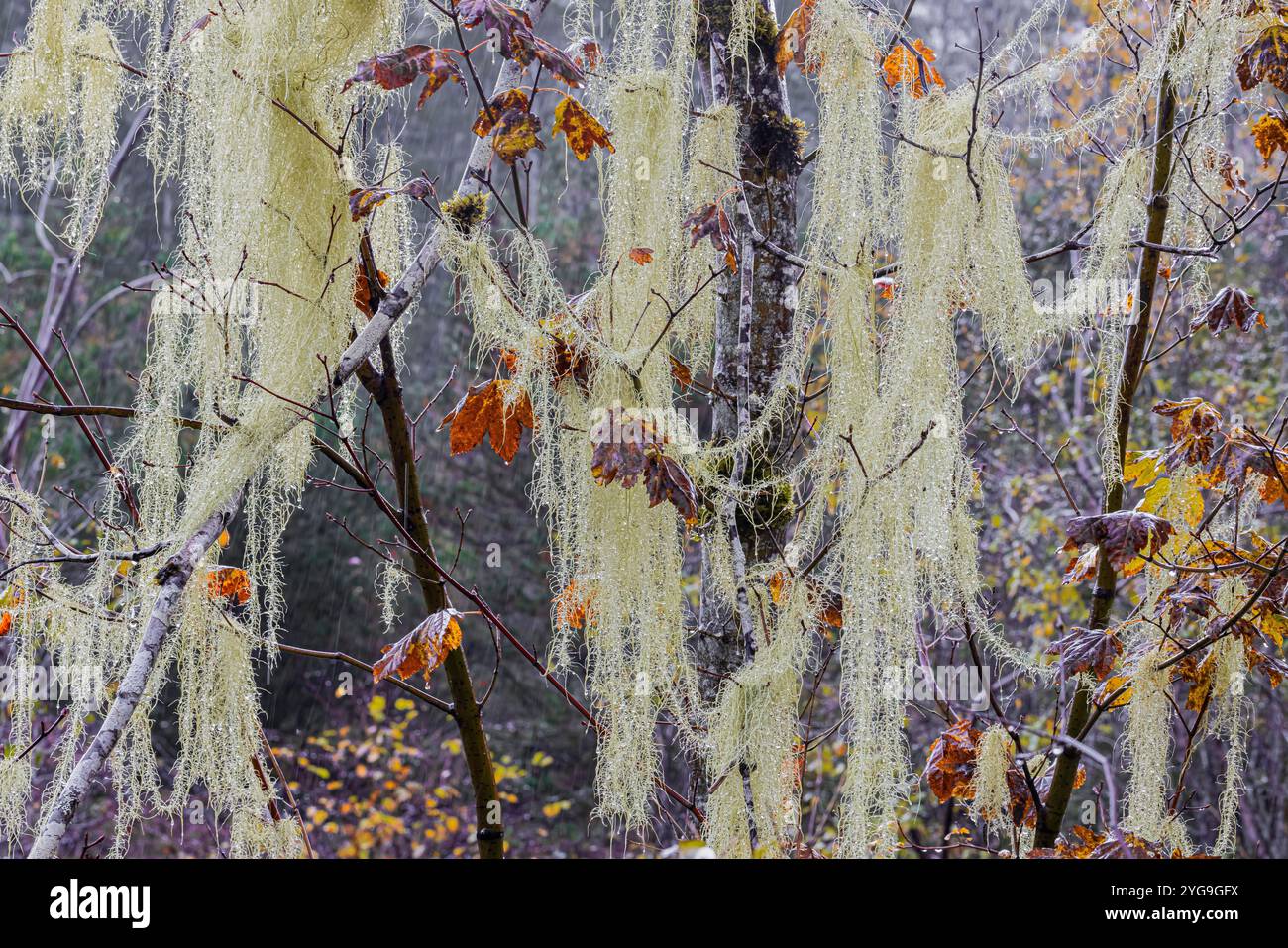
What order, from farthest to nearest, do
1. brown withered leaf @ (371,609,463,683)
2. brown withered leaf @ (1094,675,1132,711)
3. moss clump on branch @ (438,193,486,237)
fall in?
brown withered leaf @ (1094,675,1132,711) < brown withered leaf @ (371,609,463,683) < moss clump on branch @ (438,193,486,237)

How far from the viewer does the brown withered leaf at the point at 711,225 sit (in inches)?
56.3

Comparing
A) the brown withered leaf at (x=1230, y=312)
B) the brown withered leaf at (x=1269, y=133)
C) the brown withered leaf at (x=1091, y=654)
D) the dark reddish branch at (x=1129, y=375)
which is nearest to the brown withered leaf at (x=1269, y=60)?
the dark reddish branch at (x=1129, y=375)

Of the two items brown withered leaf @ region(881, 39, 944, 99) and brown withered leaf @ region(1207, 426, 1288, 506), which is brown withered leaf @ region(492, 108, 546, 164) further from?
brown withered leaf @ region(1207, 426, 1288, 506)

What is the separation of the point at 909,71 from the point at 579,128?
0.55 m

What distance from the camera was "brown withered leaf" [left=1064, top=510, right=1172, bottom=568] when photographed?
4.88 ft

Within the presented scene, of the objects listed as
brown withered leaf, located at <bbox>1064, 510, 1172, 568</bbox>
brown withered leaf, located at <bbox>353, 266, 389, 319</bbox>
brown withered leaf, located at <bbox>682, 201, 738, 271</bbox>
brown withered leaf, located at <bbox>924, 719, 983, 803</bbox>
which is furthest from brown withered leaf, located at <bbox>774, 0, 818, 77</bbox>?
brown withered leaf, located at <bbox>924, 719, 983, 803</bbox>

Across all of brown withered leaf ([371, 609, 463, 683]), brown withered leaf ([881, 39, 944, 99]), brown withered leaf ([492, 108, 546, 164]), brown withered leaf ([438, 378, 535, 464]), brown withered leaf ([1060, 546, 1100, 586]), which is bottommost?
brown withered leaf ([371, 609, 463, 683])

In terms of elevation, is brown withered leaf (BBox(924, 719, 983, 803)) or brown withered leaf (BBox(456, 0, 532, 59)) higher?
brown withered leaf (BBox(456, 0, 532, 59))

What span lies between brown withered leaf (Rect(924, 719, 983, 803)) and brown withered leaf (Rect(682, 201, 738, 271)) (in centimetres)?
99

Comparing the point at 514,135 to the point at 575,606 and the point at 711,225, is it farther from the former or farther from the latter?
the point at 575,606

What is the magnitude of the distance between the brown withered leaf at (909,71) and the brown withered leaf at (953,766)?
112 cm

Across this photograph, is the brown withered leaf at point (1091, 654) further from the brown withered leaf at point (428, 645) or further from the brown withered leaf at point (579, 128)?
the brown withered leaf at point (579, 128)

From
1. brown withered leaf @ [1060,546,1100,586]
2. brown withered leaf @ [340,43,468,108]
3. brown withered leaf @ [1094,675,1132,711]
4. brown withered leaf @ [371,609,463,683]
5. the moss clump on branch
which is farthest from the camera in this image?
brown withered leaf @ [1060,546,1100,586]
